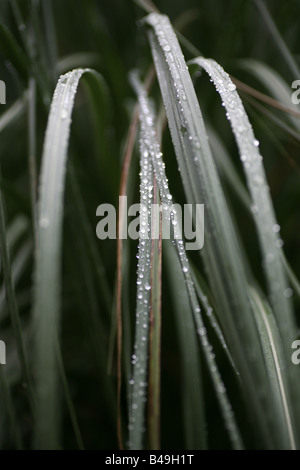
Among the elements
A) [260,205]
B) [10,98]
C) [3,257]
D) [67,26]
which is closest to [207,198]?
[260,205]

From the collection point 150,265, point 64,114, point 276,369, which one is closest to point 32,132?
point 64,114

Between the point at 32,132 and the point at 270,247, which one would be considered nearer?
the point at 270,247

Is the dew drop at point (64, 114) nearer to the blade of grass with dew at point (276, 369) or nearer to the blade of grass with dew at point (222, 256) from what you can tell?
the blade of grass with dew at point (222, 256)

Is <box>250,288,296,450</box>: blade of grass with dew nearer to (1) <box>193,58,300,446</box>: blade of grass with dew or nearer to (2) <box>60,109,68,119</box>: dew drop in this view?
(1) <box>193,58,300,446</box>: blade of grass with dew

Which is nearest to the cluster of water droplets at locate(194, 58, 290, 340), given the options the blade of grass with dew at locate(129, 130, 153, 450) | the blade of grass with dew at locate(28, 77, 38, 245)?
the blade of grass with dew at locate(129, 130, 153, 450)

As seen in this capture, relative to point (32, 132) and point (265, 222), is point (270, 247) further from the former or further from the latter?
point (32, 132)

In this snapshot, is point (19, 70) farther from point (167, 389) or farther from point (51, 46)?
point (167, 389)

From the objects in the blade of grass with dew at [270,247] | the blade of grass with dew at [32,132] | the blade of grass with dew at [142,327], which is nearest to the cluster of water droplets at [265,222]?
the blade of grass with dew at [270,247]
